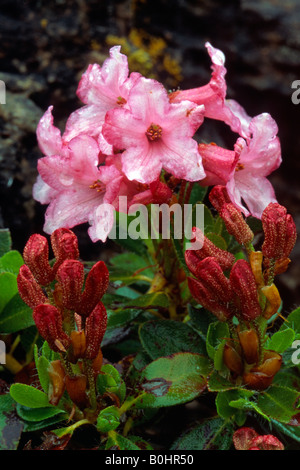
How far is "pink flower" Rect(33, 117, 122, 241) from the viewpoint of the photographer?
3.72ft

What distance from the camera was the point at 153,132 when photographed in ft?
3.75

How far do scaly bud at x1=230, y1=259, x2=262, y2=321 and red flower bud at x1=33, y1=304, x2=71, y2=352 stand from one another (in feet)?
1.08

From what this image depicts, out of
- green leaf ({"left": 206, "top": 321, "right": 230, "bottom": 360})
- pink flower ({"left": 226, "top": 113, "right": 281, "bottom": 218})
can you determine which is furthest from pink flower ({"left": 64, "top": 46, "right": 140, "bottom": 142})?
green leaf ({"left": 206, "top": 321, "right": 230, "bottom": 360})

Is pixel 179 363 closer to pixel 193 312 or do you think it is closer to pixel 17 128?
pixel 193 312

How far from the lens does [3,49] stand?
1730mm

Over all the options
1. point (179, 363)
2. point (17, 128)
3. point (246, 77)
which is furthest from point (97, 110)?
point (246, 77)

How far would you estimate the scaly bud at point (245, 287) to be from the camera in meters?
1.02

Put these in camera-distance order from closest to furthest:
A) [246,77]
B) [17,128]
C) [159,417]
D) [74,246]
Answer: [74,246] < [159,417] < [17,128] < [246,77]

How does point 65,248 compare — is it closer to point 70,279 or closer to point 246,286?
point 70,279

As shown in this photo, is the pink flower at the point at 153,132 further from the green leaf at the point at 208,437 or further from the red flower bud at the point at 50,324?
the green leaf at the point at 208,437

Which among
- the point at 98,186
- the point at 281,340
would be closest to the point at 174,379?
the point at 281,340

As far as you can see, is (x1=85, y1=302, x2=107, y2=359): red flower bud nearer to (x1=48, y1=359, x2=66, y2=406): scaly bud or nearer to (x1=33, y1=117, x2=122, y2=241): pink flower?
(x1=48, y1=359, x2=66, y2=406): scaly bud

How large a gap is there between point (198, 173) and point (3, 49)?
37.8 inches

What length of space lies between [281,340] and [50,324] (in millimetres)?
471
